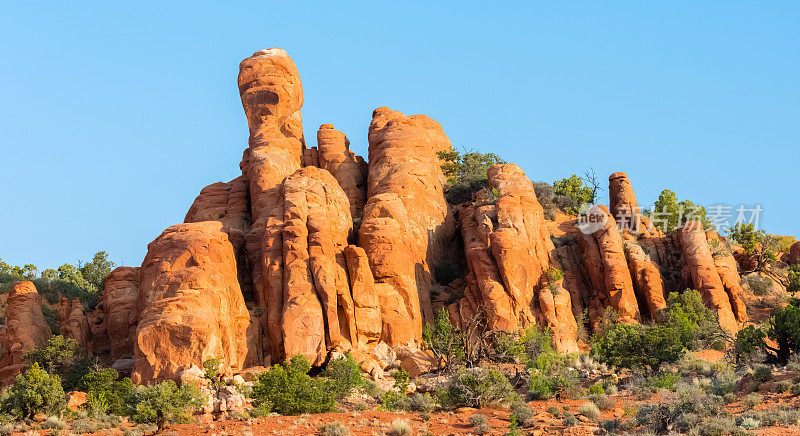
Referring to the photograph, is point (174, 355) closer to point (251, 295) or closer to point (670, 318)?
point (251, 295)

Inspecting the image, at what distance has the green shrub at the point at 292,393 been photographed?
115 feet

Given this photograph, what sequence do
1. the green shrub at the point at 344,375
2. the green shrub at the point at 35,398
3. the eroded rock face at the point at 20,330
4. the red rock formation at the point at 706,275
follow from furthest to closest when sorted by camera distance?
the red rock formation at the point at 706,275 → the eroded rock face at the point at 20,330 → the green shrub at the point at 344,375 → the green shrub at the point at 35,398

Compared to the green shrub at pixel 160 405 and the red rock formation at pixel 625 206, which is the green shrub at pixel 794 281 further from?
the green shrub at pixel 160 405

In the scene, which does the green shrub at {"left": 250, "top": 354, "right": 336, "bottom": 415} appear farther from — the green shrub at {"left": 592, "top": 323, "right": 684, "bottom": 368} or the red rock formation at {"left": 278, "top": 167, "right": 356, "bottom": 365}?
the green shrub at {"left": 592, "top": 323, "right": 684, "bottom": 368}

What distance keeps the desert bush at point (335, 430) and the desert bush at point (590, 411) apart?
26.9 ft

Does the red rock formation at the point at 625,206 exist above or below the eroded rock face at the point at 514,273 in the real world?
above

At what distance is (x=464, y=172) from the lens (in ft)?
226

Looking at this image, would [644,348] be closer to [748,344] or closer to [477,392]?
[748,344]

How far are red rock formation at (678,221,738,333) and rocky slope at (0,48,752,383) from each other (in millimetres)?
87

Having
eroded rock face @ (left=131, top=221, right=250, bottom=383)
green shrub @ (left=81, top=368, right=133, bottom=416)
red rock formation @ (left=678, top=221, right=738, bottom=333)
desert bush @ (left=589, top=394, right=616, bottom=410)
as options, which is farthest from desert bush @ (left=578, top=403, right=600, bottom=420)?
red rock formation @ (left=678, top=221, right=738, bottom=333)

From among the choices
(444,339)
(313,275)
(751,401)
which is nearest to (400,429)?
(751,401)

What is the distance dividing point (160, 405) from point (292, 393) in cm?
479

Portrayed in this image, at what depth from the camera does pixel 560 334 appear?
50.6 metres

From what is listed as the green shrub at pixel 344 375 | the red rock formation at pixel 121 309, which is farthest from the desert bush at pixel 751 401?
the red rock formation at pixel 121 309
